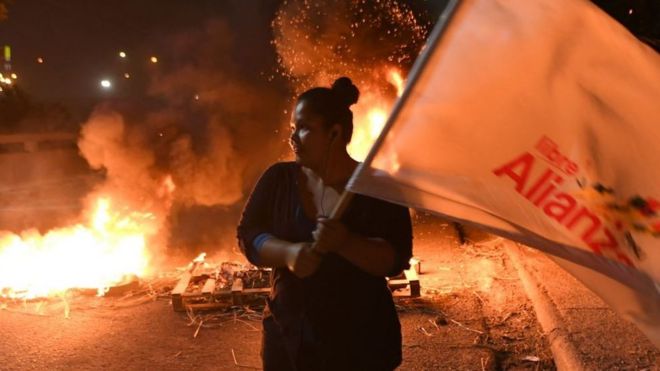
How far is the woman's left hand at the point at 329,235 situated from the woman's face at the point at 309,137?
0.35 meters

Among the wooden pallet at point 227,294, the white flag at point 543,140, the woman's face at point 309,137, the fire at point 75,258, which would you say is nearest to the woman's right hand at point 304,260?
the white flag at point 543,140

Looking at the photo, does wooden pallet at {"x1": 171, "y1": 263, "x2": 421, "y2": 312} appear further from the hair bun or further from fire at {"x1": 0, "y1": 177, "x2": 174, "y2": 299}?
the hair bun

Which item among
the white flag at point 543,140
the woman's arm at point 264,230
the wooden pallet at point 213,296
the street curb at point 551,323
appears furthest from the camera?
the wooden pallet at point 213,296

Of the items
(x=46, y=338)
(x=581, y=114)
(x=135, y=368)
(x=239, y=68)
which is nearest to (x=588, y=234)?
(x=581, y=114)

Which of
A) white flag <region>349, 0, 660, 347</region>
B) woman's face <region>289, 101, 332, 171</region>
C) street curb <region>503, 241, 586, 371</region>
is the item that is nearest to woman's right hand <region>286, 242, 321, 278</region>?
white flag <region>349, 0, 660, 347</region>

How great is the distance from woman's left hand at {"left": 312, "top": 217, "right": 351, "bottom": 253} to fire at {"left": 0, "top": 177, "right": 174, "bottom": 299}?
17.4ft

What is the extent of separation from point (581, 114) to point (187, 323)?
187 inches

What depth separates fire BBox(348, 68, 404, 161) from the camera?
1253cm

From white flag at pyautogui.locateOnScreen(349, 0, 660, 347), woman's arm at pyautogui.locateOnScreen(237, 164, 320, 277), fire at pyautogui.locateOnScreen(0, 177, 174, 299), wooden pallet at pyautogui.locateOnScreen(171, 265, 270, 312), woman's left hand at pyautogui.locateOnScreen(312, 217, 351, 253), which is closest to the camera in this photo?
white flag at pyautogui.locateOnScreen(349, 0, 660, 347)

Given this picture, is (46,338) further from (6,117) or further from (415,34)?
(6,117)

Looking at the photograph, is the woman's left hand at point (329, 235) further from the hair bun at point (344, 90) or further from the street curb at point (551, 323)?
the street curb at point (551, 323)

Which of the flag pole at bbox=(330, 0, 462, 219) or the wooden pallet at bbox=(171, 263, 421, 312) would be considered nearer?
the flag pole at bbox=(330, 0, 462, 219)

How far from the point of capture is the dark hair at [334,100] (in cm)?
203

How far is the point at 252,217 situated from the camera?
7.11 ft
